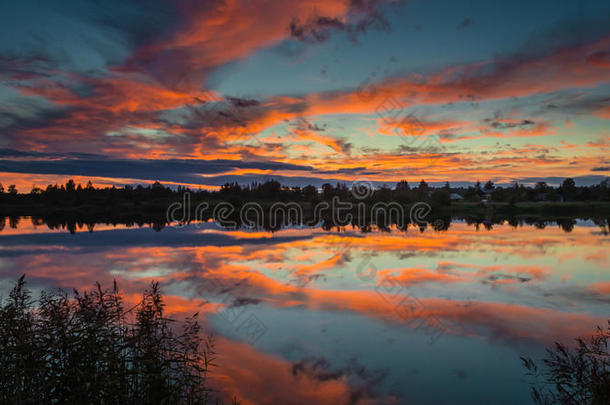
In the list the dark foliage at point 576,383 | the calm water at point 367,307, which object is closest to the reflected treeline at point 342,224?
the calm water at point 367,307

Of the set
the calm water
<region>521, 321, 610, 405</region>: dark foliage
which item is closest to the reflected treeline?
the calm water

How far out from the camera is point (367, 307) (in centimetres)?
1534

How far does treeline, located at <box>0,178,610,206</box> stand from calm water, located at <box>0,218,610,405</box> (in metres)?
98.2

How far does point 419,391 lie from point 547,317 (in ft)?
27.8

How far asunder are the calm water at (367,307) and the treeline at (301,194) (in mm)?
98244

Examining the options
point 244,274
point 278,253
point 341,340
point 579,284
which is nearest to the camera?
point 341,340

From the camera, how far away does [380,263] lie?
25281 millimetres

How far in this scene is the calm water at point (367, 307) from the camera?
9.30m

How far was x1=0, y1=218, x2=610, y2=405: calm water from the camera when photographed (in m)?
9.30

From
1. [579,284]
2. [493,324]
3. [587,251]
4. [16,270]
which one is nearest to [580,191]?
[587,251]

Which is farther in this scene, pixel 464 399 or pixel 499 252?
pixel 499 252

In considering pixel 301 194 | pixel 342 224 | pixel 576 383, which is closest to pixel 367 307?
pixel 576 383

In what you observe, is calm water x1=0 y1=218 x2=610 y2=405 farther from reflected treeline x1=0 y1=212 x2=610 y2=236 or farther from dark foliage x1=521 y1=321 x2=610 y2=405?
reflected treeline x1=0 y1=212 x2=610 y2=236

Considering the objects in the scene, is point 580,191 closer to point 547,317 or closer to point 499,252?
point 499,252
